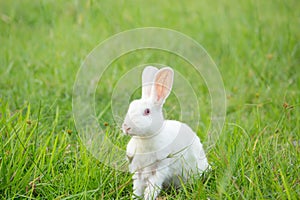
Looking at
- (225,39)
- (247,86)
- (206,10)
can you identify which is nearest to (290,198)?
(247,86)

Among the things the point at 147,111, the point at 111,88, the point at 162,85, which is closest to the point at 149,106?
the point at 147,111

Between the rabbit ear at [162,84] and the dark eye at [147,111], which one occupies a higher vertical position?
the rabbit ear at [162,84]

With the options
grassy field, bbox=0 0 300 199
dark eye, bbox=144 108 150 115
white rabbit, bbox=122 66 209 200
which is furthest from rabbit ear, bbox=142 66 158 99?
grassy field, bbox=0 0 300 199

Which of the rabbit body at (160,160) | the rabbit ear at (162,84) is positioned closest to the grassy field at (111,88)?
the rabbit body at (160,160)

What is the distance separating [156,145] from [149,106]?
0.65 ft

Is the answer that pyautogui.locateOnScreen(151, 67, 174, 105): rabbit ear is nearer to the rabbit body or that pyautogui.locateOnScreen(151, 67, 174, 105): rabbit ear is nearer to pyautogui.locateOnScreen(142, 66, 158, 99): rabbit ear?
pyautogui.locateOnScreen(142, 66, 158, 99): rabbit ear

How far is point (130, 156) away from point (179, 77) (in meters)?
0.79

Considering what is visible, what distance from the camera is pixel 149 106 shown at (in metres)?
2.32

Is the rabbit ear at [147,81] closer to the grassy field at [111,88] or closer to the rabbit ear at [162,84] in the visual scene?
the rabbit ear at [162,84]

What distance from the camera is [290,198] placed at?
7.23 feet

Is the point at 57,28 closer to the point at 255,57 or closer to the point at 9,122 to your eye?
the point at 255,57

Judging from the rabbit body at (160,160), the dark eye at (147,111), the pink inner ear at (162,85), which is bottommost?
the rabbit body at (160,160)

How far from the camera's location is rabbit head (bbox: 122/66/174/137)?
2.25 m

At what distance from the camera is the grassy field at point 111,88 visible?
2457 millimetres
